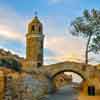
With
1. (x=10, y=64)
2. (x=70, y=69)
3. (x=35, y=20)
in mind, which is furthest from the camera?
(x=35, y=20)

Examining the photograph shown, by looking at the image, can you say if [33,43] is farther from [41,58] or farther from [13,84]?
[13,84]

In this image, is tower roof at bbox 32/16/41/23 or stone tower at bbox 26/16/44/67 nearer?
stone tower at bbox 26/16/44/67

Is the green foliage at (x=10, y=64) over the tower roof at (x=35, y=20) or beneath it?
beneath

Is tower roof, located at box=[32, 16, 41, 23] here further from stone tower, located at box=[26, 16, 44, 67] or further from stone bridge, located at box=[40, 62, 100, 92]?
stone bridge, located at box=[40, 62, 100, 92]

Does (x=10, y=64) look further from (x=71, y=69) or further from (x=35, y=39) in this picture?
(x=35, y=39)

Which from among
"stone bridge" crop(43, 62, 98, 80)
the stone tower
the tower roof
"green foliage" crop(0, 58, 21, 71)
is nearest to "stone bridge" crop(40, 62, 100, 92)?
"stone bridge" crop(43, 62, 98, 80)

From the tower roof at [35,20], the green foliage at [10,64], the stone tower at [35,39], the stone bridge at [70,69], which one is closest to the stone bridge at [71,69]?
the stone bridge at [70,69]

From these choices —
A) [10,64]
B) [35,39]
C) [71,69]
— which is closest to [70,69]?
[71,69]

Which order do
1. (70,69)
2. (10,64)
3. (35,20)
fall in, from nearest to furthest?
(10,64)
(70,69)
(35,20)

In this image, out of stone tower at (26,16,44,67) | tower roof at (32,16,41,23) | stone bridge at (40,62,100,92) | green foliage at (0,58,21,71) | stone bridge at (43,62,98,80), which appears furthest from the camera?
tower roof at (32,16,41,23)

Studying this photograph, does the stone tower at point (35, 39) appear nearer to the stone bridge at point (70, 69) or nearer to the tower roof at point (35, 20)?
the tower roof at point (35, 20)

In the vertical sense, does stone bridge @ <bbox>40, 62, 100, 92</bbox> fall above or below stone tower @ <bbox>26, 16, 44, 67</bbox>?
below

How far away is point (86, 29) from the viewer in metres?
51.4

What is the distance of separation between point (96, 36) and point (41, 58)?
12.5 meters
